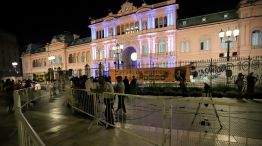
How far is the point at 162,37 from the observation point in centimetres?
3102

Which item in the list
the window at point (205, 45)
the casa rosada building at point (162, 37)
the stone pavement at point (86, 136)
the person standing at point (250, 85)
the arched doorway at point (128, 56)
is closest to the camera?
the stone pavement at point (86, 136)

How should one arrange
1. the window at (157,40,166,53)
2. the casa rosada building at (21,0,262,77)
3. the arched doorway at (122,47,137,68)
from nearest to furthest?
the casa rosada building at (21,0,262,77) < the window at (157,40,166,53) < the arched doorway at (122,47,137,68)

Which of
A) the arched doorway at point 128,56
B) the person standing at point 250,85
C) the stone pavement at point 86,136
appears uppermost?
the arched doorway at point 128,56

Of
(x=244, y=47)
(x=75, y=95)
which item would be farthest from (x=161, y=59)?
(x=75, y=95)

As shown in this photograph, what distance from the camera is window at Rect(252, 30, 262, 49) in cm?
2420

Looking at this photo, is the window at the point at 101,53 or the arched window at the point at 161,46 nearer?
the arched window at the point at 161,46

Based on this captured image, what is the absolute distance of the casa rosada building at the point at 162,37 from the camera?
2458cm

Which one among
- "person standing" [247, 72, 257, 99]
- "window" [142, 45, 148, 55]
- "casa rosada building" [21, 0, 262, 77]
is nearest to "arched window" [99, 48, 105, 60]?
"casa rosada building" [21, 0, 262, 77]

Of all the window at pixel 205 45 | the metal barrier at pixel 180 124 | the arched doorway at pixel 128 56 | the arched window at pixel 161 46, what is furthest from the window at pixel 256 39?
the metal barrier at pixel 180 124

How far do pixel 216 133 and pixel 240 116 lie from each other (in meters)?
2.85

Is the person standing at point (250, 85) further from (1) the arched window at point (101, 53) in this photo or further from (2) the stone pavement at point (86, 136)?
(1) the arched window at point (101, 53)

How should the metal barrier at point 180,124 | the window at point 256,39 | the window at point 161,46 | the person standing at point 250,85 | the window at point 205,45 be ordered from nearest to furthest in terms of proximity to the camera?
the metal barrier at point 180,124 < the person standing at point 250,85 < the window at point 256,39 < the window at point 205,45 < the window at point 161,46

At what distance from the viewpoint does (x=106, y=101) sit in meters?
6.16

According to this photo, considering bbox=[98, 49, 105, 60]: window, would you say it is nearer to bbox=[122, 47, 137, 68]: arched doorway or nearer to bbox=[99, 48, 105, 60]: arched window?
bbox=[99, 48, 105, 60]: arched window
